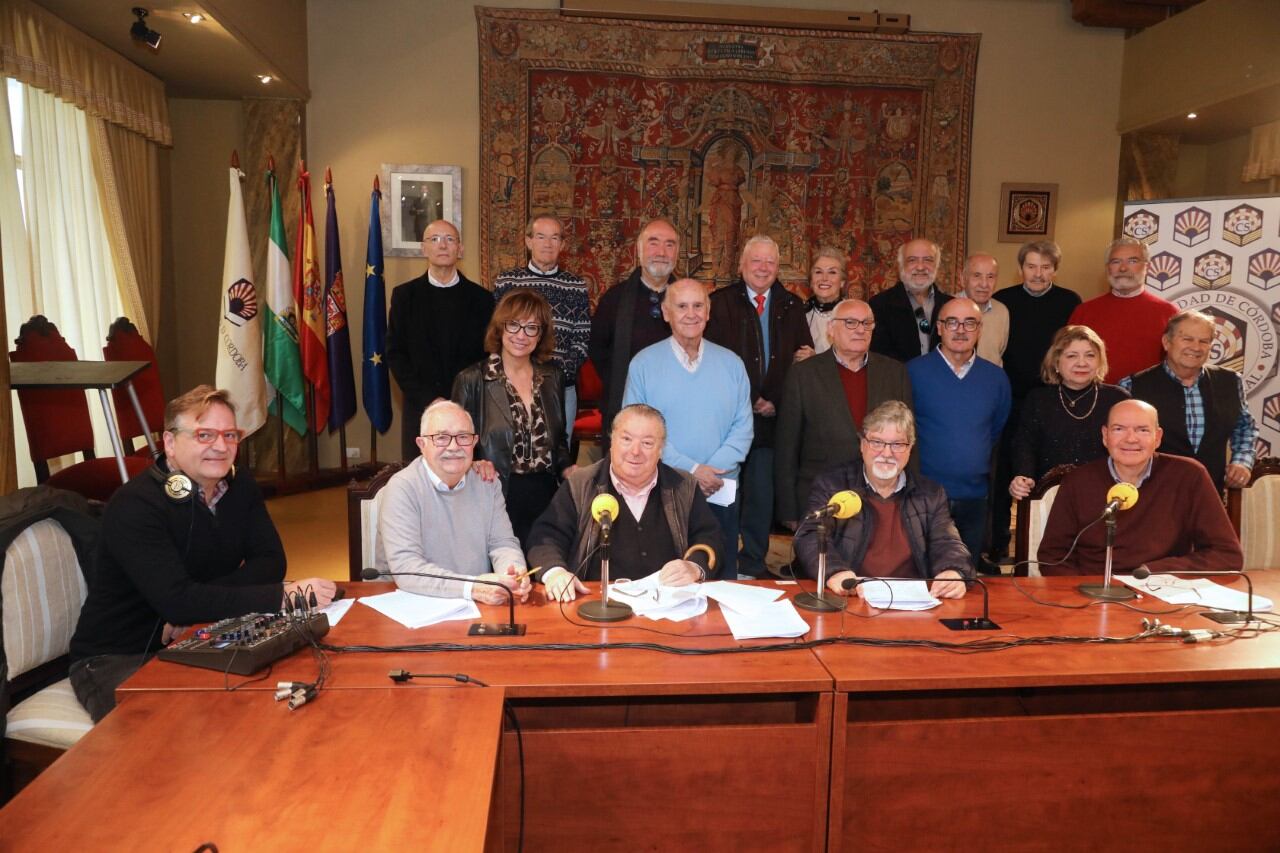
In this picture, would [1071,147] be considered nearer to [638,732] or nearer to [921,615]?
[921,615]

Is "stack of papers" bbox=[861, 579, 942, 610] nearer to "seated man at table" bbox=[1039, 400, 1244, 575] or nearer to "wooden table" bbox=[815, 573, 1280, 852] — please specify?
"wooden table" bbox=[815, 573, 1280, 852]

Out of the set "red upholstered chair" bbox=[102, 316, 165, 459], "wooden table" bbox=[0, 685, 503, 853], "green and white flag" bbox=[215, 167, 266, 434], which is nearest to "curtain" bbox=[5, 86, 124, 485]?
"red upholstered chair" bbox=[102, 316, 165, 459]

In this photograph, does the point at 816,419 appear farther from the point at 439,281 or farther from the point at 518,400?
the point at 439,281

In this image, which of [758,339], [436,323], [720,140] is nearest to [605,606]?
[758,339]

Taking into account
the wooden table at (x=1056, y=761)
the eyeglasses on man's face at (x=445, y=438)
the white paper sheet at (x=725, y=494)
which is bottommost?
the wooden table at (x=1056, y=761)

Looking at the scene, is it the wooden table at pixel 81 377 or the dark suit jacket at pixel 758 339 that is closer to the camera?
the wooden table at pixel 81 377

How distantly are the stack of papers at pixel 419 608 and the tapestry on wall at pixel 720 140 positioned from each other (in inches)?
177

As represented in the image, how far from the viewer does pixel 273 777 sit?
137 centimetres

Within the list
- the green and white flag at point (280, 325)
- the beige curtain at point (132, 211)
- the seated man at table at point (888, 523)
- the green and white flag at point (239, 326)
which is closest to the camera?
the seated man at table at point (888, 523)

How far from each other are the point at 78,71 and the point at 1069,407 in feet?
17.4

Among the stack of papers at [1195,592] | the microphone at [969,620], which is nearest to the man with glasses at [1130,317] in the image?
the stack of papers at [1195,592]

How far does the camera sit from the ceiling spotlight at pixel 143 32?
4.49 m

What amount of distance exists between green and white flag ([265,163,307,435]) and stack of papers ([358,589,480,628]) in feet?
13.4

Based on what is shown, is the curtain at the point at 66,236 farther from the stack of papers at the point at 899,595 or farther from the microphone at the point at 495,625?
the stack of papers at the point at 899,595
